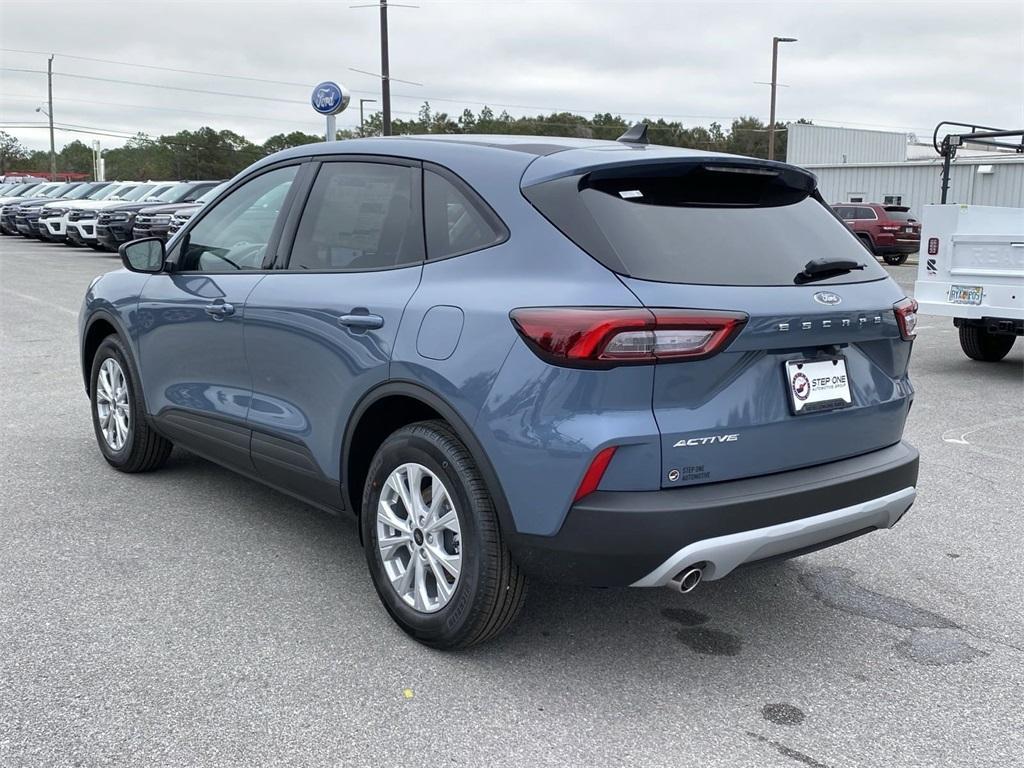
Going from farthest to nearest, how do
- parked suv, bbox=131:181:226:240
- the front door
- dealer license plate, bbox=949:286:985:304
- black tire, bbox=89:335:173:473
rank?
parked suv, bbox=131:181:226:240 → dealer license plate, bbox=949:286:985:304 → black tire, bbox=89:335:173:473 → the front door

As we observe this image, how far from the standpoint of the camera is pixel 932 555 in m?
4.57

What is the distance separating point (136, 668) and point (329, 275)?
1561mm

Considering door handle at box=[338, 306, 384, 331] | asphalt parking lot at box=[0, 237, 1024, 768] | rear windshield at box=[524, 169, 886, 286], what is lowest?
asphalt parking lot at box=[0, 237, 1024, 768]

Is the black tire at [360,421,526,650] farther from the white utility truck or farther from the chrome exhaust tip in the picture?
the white utility truck

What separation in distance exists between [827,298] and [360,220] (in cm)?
177

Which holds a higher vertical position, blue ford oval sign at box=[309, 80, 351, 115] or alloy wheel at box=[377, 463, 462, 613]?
blue ford oval sign at box=[309, 80, 351, 115]

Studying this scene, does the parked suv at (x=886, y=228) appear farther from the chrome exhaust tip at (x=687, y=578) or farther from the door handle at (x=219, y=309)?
the chrome exhaust tip at (x=687, y=578)

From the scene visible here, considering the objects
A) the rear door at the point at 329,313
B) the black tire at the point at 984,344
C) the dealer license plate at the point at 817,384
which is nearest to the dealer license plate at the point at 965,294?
the black tire at the point at 984,344

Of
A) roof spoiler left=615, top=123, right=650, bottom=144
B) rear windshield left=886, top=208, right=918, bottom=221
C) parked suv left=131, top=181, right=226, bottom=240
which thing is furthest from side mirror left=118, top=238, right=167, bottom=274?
rear windshield left=886, top=208, right=918, bottom=221

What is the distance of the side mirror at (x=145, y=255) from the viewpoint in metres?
5.03

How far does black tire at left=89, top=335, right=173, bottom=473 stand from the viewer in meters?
5.36

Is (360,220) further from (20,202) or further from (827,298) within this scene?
(20,202)

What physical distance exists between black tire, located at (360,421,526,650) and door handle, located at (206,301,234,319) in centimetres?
128

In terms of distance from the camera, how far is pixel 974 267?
365 inches
